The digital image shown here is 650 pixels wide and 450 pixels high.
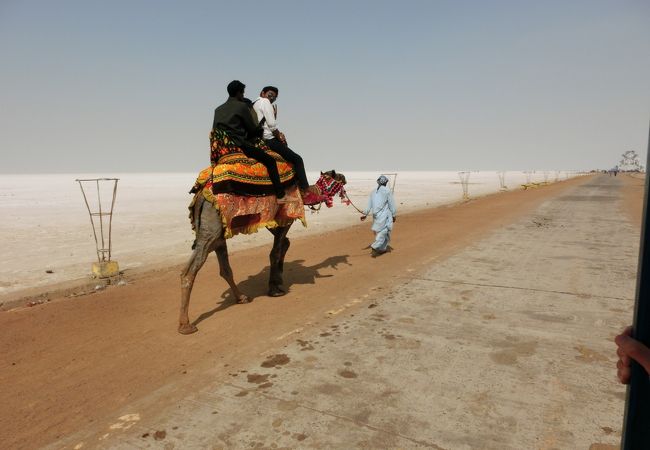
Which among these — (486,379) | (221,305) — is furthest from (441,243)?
(486,379)

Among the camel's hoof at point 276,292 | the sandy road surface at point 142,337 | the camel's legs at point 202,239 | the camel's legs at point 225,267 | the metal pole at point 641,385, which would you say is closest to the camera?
the metal pole at point 641,385

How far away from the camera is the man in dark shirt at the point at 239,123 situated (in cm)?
550

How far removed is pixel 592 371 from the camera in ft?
12.2

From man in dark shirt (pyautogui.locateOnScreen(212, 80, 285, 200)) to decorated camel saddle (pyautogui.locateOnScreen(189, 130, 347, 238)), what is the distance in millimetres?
82

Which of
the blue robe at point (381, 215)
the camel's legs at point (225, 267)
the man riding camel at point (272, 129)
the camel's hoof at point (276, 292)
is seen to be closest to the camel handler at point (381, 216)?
the blue robe at point (381, 215)

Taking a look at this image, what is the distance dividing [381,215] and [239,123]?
215 inches

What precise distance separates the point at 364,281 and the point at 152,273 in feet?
14.6

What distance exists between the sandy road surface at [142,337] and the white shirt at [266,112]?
8.67ft

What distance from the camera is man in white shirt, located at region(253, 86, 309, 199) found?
588cm

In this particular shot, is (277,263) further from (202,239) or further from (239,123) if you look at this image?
(239,123)

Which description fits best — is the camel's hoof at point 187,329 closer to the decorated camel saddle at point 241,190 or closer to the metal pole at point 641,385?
the decorated camel saddle at point 241,190

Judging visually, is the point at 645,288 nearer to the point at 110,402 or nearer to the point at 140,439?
the point at 140,439

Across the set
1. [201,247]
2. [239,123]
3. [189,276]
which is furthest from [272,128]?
[189,276]

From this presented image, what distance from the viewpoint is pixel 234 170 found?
17.7 feet
